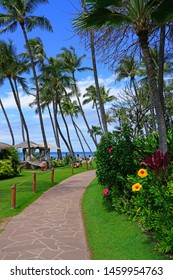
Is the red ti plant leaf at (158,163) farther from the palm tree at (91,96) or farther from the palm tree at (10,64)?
→ the palm tree at (91,96)

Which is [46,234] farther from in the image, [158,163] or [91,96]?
[91,96]

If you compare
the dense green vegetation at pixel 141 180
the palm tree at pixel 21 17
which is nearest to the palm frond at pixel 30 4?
the palm tree at pixel 21 17

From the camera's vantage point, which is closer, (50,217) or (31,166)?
(50,217)

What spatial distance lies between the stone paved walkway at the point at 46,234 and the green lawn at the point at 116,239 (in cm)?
23

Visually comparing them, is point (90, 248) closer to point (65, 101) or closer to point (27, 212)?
point (27, 212)

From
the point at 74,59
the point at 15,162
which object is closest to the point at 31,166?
the point at 15,162

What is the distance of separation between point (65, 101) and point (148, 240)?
3907 centimetres

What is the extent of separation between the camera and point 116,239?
5.61 m

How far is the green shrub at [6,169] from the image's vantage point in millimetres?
19562

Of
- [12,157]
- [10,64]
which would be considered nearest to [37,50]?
[10,64]

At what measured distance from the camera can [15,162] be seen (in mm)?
21359

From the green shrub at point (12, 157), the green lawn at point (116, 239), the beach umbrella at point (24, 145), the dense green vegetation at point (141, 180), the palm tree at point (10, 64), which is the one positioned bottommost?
the green lawn at point (116, 239)

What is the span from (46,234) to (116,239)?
1697 millimetres
